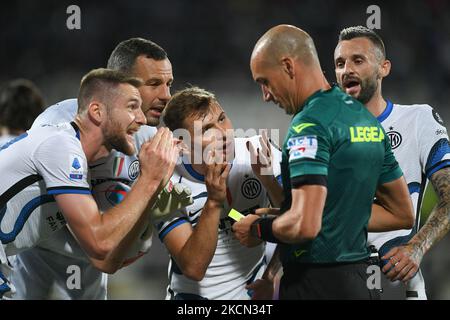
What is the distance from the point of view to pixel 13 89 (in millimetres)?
6188

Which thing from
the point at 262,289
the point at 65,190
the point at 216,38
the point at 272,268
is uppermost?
the point at 216,38

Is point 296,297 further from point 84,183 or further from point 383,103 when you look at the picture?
point 383,103

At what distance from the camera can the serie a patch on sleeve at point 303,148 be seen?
9.23 feet

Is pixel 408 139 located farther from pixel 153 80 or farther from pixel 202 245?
pixel 153 80

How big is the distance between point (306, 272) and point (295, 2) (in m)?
8.18

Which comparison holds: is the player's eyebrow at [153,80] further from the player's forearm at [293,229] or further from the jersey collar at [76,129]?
the player's forearm at [293,229]

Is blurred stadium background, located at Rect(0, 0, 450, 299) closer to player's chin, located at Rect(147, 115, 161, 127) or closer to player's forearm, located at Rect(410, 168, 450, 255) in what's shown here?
player's chin, located at Rect(147, 115, 161, 127)

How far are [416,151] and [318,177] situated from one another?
1.47 m

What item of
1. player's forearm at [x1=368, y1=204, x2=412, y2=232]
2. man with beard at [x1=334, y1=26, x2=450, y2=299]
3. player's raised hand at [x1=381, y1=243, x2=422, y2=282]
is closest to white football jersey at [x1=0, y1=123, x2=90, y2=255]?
player's forearm at [x1=368, y1=204, x2=412, y2=232]

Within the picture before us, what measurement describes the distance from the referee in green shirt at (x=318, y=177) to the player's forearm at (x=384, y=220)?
0.14 metres

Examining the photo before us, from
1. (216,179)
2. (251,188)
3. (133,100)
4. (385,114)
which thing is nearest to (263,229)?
(216,179)

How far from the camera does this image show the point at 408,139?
4078 mm

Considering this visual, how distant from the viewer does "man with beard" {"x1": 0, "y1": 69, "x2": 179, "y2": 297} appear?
Answer: 10.7 feet

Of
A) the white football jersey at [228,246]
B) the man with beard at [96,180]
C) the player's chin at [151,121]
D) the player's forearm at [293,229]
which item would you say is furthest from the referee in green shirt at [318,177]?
the player's chin at [151,121]
